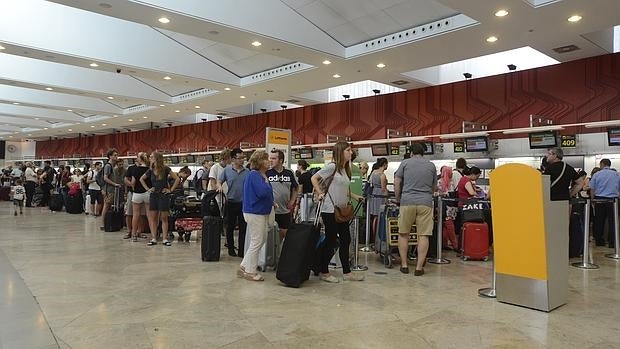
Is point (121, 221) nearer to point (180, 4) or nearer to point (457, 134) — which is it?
point (180, 4)

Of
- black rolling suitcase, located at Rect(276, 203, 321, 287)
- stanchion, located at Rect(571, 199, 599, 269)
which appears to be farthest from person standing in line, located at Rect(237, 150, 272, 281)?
stanchion, located at Rect(571, 199, 599, 269)

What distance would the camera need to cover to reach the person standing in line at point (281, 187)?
5863 millimetres

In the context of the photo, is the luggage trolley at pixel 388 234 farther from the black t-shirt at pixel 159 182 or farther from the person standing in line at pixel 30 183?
the person standing in line at pixel 30 183

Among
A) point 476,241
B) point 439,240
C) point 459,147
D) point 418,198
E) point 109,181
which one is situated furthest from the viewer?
point 459,147

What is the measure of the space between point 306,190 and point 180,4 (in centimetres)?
357

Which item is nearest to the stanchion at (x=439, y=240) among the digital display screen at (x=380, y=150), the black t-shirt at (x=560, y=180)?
the black t-shirt at (x=560, y=180)

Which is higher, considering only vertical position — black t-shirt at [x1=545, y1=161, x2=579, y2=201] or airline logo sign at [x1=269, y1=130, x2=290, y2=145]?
airline logo sign at [x1=269, y1=130, x2=290, y2=145]

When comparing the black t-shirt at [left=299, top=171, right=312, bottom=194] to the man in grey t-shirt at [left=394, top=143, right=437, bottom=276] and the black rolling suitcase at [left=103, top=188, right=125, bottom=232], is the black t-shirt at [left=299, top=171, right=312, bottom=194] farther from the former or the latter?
the black rolling suitcase at [left=103, top=188, right=125, bottom=232]

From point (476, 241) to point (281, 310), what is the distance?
150 inches

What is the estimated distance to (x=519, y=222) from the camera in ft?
14.1

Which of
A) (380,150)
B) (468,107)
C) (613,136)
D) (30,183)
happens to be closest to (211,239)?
(380,150)

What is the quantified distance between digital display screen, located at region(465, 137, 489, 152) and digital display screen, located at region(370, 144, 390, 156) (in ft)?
7.74

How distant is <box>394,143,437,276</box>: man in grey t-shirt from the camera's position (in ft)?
18.1

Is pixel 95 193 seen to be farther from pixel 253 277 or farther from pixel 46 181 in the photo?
pixel 253 277
